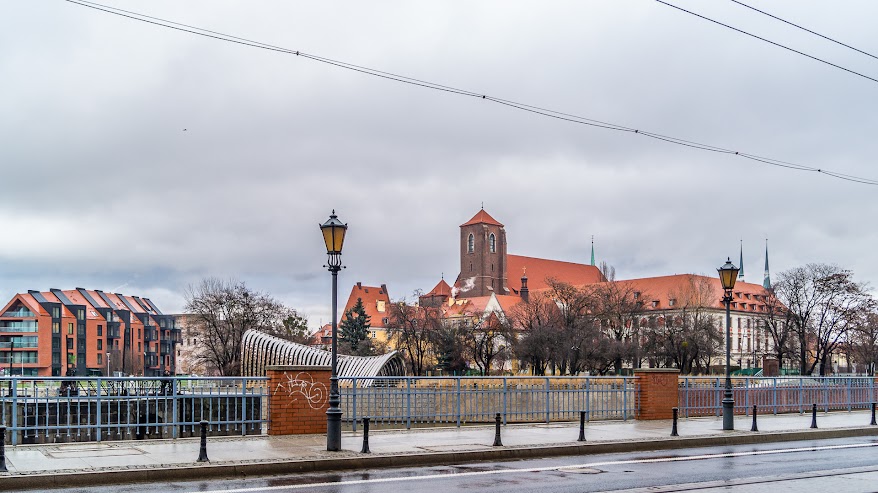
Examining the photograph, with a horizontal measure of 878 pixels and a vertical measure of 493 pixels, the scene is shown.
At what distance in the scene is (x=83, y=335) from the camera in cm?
12538

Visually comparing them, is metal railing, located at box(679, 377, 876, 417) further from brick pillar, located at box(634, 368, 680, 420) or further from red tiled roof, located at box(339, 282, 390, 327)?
red tiled roof, located at box(339, 282, 390, 327)

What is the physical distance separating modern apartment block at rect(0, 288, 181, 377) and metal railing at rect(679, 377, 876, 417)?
8779 cm

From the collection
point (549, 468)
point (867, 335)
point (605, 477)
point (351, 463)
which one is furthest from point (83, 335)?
point (605, 477)

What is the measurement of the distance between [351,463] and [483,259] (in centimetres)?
14620

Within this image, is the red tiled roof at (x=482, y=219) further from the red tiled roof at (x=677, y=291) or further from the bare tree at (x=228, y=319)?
the bare tree at (x=228, y=319)

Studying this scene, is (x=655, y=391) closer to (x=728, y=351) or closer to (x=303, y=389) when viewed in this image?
(x=728, y=351)

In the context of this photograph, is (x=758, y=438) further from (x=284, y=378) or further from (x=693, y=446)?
(x=284, y=378)

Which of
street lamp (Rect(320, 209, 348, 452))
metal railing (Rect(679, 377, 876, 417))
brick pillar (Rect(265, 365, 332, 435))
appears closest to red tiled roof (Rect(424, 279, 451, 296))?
metal railing (Rect(679, 377, 876, 417))

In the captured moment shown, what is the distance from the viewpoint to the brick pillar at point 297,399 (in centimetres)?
1947

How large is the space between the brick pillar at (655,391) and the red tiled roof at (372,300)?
14524cm

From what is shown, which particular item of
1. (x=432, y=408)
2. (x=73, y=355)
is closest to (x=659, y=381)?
(x=432, y=408)

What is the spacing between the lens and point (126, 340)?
135375 mm

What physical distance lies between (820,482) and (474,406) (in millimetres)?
14822

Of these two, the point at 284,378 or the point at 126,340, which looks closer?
A: the point at 284,378
